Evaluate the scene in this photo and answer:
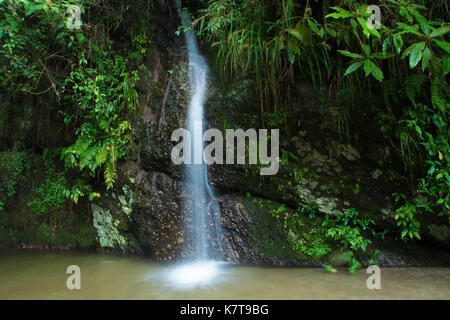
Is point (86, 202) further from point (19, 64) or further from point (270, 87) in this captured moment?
point (270, 87)

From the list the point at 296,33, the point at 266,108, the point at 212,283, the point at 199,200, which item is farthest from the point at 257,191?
the point at 296,33

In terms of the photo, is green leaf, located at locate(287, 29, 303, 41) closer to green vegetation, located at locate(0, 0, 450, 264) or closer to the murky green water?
green vegetation, located at locate(0, 0, 450, 264)

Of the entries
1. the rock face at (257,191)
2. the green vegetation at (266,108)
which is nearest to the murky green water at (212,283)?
the rock face at (257,191)

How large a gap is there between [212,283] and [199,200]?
1.07 meters

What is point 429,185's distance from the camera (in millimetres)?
3080

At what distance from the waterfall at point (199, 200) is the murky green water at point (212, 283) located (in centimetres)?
31

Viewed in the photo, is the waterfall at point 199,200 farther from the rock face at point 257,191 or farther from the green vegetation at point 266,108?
the green vegetation at point 266,108

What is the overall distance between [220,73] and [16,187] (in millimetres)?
3373

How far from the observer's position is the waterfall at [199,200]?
10.9 feet

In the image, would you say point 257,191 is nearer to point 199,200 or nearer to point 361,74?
point 199,200

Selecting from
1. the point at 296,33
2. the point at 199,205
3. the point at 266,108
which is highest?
the point at 296,33

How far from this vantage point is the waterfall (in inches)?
130

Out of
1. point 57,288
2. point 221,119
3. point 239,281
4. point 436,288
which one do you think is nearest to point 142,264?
point 57,288

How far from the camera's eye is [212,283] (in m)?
2.61
